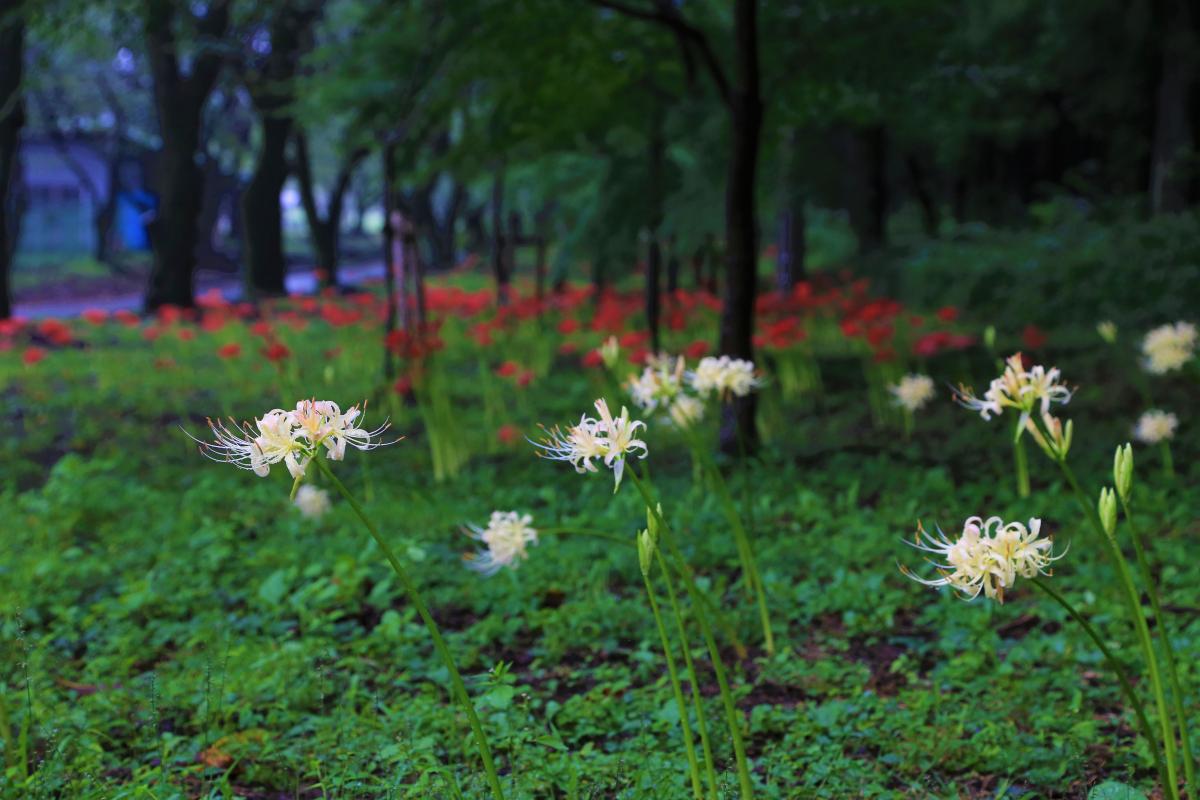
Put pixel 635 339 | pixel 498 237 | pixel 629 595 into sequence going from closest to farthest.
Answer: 1. pixel 629 595
2. pixel 635 339
3. pixel 498 237

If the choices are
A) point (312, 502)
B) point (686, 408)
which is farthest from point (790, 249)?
point (686, 408)

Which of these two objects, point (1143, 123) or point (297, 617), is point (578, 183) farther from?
point (1143, 123)

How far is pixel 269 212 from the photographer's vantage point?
770 inches

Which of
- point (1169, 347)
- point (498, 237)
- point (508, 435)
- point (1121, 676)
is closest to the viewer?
point (1121, 676)

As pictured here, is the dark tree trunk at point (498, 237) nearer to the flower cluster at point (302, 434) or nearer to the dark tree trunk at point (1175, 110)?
the dark tree trunk at point (1175, 110)

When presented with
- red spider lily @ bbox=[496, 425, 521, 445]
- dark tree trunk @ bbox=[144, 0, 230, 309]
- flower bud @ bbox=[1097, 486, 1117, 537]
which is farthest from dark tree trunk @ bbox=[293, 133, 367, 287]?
flower bud @ bbox=[1097, 486, 1117, 537]

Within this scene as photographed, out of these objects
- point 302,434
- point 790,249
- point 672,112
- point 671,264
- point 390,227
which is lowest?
point 302,434

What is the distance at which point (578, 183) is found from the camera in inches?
465

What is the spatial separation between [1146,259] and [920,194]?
7554 mm

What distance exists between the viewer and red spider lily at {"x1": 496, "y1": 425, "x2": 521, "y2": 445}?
6785 millimetres

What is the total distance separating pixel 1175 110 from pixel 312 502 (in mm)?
11654

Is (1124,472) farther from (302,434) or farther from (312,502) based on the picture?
(312,502)

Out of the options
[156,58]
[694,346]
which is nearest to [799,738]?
[694,346]

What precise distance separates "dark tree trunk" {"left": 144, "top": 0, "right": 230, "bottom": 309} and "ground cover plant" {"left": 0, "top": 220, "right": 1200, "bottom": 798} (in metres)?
8.34
